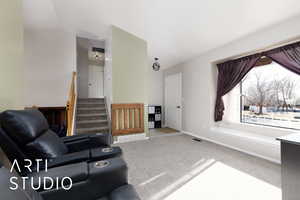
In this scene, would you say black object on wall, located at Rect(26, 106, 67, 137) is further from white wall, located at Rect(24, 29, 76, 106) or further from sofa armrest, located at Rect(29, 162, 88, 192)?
sofa armrest, located at Rect(29, 162, 88, 192)

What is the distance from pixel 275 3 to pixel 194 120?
9.95 ft

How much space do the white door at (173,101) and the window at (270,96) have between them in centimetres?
195

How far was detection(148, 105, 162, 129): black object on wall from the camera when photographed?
17.8 feet

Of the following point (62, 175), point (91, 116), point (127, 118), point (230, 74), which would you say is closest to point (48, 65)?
point (91, 116)

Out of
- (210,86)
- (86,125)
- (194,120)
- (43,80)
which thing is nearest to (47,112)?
(43,80)

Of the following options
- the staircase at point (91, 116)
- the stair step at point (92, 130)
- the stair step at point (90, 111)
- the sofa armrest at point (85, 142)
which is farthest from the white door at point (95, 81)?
the sofa armrest at point (85, 142)

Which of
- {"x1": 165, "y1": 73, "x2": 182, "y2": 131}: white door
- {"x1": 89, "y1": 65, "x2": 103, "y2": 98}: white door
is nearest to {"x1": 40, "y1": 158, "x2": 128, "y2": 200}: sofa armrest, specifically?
{"x1": 165, "y1": 73, "x2": 182, "y2": 131}: white door

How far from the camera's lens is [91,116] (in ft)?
13.8

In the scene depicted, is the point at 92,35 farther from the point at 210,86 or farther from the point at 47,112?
the point at 210,86

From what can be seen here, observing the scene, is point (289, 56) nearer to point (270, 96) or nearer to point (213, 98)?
point (270, 96)

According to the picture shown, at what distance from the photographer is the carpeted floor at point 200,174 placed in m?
1.68

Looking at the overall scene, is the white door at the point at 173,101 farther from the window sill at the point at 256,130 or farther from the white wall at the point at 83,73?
the white wall at the point at 83,73

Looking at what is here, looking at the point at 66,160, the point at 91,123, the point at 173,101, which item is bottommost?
the point at 91,123

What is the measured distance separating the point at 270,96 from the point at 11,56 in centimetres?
420
